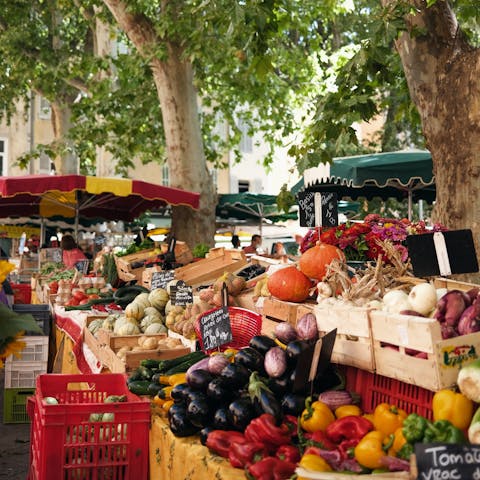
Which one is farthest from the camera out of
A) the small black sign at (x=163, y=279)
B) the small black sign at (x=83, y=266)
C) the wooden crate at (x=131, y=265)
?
the small black sign at (x=83, y=266)

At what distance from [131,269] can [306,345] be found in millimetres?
6327

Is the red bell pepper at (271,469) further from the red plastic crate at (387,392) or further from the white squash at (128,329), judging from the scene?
the white squash at (128,329)

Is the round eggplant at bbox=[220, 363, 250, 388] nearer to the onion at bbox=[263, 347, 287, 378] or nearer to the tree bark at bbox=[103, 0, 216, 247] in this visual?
the onion at bbox=[263, 347, 287, 378]

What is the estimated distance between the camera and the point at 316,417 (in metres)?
2.74

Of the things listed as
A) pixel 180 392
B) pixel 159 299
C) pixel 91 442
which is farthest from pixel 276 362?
pixel 159 299

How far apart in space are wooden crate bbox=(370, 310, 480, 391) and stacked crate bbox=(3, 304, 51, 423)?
15.2 ft

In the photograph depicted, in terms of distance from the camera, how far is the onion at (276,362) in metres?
3.04

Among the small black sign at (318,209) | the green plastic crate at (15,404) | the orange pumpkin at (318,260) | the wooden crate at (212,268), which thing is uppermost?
the small black sign at (318,209)

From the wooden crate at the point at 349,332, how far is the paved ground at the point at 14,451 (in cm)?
295

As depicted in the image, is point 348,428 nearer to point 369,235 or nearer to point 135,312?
point 369,235

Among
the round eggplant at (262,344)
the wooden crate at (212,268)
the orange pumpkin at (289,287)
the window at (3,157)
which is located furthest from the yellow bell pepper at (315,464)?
the window at (3,157)

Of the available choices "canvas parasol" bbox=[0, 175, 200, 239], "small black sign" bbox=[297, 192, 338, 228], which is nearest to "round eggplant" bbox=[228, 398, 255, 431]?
"small black sign" bbox=[297, 192, 338, 228]

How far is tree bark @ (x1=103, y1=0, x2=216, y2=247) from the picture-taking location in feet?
40.0

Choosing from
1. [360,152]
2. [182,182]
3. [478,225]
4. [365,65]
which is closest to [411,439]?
[478,225]
